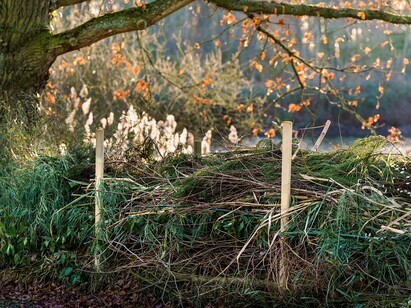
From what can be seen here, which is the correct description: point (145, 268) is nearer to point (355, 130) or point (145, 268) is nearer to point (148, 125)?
point (148, 125)

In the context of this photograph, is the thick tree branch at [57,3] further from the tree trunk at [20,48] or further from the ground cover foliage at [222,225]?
the ground cover foliage at [222,225]

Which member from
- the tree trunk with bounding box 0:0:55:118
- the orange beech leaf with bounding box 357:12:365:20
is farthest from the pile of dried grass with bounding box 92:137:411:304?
the orange beech leaf with bounding box 357:12:365:20

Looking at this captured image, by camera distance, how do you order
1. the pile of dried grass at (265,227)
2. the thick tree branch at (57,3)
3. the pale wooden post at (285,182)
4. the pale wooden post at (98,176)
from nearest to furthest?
the pile of dried grass at (265,227)
the pale wooden post at (285,182)
the pale wooden post at (98,176)
the thick tree branch at (57,3)

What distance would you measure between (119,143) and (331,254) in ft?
10.5

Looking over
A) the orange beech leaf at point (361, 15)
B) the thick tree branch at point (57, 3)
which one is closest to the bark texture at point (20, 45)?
the thick tree branch at point (57, 3)

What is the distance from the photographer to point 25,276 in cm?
737

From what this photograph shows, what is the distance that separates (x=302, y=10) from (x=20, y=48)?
378 cm

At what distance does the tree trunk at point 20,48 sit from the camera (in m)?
9.43

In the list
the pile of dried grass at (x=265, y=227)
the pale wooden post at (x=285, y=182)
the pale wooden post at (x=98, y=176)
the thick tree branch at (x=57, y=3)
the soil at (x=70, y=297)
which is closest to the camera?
the pile of dried grass at (x=265, y=227)

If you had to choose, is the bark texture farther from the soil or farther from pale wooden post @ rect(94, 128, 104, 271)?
the soil

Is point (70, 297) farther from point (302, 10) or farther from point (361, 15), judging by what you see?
point (361, 15)

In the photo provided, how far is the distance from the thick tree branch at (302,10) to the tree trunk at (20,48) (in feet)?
7.81

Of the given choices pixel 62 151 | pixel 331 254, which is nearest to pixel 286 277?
pixel 331 254

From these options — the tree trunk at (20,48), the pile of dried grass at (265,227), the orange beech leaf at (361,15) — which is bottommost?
the pile of dried grass at (265,227)
